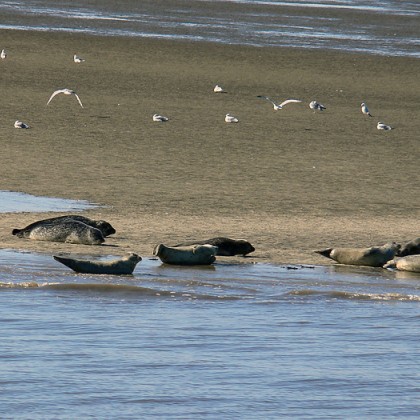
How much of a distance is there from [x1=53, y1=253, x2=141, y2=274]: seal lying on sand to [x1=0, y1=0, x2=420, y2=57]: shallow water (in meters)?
20.5

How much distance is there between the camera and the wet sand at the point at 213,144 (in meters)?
12.5

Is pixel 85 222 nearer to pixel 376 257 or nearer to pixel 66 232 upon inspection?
pixel 66 232

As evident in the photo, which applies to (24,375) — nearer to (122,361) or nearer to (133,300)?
(122,361)

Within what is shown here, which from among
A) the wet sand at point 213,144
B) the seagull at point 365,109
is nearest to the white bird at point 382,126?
the wet sand at point 213,144

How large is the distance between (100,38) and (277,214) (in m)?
17.2

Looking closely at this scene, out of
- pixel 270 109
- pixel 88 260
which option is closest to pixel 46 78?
pixel 270 109

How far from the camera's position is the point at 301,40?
31.8m

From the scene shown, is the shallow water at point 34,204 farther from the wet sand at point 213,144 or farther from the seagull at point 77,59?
the seagull at point 77,59

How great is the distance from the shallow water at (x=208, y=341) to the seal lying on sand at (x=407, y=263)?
129 mm

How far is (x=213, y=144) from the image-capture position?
17.9 metres

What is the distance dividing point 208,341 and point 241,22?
2855cm

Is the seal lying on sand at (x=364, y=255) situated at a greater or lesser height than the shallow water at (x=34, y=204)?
greater

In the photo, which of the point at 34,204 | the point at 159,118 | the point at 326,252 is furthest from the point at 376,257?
the point at 159,118

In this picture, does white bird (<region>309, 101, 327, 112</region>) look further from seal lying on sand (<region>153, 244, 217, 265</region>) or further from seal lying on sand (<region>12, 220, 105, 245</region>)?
seal lying on sand (<region>153, 244, 217, 265</region>)
